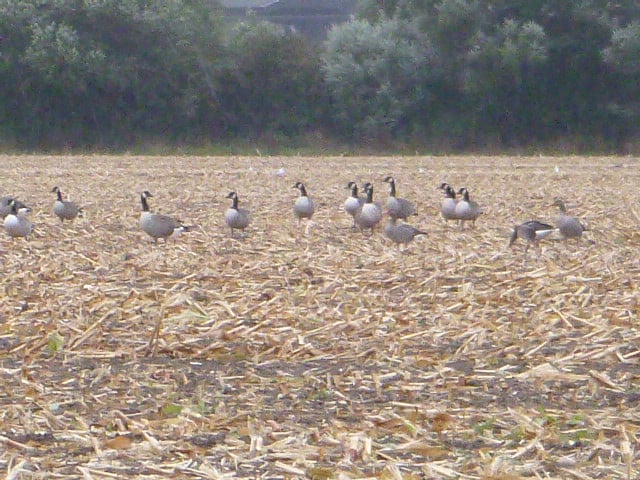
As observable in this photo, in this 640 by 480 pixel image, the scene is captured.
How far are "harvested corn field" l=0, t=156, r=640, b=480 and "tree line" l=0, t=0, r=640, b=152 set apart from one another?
2701cm

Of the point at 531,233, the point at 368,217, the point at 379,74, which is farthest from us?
the point at 379,74

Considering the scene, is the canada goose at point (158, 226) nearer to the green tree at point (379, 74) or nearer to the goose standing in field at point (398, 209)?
the goose standing in field at point (398, 209)

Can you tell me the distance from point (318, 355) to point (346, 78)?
3627 cm

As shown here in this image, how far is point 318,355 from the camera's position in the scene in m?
8.26

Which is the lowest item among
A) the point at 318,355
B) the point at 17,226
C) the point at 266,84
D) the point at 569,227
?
the point at 318,355

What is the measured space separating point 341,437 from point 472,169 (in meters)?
23.6

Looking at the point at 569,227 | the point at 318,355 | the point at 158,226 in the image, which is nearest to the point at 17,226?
the point at 158,226

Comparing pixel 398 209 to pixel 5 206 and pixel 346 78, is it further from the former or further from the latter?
pixel 346 78

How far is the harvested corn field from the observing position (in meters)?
5.97

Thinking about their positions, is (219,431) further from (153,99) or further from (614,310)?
(153,99)

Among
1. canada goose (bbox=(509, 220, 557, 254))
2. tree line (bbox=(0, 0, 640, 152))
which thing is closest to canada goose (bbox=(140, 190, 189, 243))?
canada goose (bbox=(509, 220, 557, 254))

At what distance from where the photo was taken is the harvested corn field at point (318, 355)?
597 cm

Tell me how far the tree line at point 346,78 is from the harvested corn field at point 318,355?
27.0m

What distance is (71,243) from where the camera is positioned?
14.3 m
